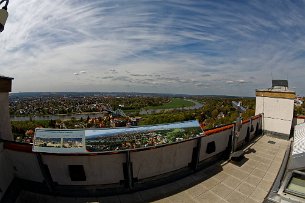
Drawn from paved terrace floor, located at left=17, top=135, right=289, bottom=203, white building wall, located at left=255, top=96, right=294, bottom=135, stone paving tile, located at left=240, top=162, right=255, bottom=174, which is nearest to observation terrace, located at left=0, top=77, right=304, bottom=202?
paved terrace floor, located at left=17, top=135, right=289, bottom=203

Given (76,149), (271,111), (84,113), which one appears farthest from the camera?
(84,113)

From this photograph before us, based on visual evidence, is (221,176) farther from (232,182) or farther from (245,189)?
(245,189)

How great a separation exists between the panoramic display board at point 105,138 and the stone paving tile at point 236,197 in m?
2.91

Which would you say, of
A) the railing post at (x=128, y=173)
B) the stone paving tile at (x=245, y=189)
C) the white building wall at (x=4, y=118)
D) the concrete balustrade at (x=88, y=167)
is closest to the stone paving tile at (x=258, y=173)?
the stone paving tile at (x=245, y=189)

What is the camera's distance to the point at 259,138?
17.2 m

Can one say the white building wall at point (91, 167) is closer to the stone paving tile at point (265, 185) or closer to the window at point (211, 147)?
the window at point (211, 147)

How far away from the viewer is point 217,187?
891 centimetres

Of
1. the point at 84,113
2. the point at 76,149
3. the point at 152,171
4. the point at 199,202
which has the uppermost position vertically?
the point at 76,149

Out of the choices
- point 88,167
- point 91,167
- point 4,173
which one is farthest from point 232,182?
point 4,173

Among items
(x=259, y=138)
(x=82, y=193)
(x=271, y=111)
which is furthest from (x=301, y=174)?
(x=271, y=111)

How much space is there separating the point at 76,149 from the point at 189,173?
5685 mm

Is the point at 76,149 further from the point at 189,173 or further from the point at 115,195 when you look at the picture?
the point at 189,173

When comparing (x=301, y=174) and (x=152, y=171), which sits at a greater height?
(x=301, y=174)

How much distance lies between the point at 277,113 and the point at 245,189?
1201cm
